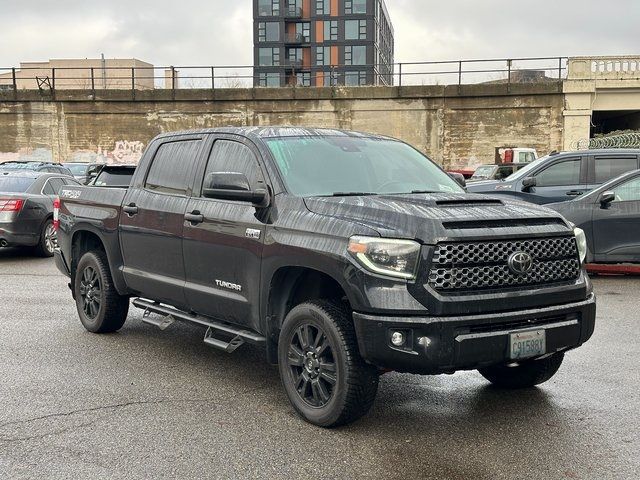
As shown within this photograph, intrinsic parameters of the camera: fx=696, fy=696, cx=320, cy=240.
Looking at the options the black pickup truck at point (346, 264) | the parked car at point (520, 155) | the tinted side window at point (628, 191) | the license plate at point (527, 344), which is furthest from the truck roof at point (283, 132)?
the parked car at point (520, 155)

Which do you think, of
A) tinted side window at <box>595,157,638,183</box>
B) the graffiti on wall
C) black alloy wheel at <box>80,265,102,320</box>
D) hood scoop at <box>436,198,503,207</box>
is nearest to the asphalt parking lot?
black alloy wheel at <box>80,265,102,320</box>

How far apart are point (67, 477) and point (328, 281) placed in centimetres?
191

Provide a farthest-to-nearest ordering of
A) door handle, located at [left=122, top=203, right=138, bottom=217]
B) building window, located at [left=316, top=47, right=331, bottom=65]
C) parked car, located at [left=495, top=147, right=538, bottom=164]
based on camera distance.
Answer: building window, located at [left=316, top=47, right=331, bottom=65], parked car, located at [left=495, top=147, right=538, bottom=164], door handle, located at [left=122, top=203, right=138, bottom=217]

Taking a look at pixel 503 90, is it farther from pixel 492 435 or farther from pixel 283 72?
pixel 283 72

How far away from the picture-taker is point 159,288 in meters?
5.90

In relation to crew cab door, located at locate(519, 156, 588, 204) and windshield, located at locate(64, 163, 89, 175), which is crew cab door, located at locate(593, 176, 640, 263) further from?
windshield, located at locate(64, 163, 89, 175)

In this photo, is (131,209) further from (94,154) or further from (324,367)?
(94,154)

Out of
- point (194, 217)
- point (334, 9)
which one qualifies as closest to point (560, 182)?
point (194, 217)

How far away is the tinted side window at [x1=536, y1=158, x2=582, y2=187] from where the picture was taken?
12.3 meters

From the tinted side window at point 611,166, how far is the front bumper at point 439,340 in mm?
8881

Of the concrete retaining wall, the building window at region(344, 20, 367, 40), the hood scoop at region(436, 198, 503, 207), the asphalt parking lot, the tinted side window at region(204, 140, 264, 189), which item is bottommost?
the asphalt parking lot

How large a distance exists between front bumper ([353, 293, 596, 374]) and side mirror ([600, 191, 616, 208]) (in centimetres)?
662

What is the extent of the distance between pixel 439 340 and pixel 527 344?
23.4 inches

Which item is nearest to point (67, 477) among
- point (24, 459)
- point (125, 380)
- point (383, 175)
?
point (24, 459)
